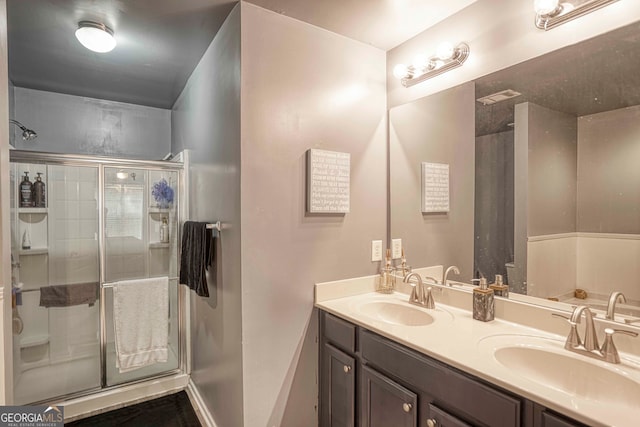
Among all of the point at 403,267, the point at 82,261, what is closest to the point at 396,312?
the point at 403,267

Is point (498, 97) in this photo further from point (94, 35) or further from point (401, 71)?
point (94, 35)

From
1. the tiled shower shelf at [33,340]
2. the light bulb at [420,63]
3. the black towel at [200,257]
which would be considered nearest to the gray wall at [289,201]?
the light bulb at [420,63]

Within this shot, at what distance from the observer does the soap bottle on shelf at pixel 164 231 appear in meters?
2.78

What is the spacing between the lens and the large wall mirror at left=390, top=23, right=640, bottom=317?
121 centimetres

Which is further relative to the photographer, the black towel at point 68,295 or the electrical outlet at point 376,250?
the black towel at point 68,295

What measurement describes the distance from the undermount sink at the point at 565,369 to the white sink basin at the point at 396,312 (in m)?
0.38

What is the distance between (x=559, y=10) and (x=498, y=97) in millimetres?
395

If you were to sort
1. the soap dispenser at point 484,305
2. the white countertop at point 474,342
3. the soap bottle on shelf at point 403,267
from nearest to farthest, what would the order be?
the white countertop at point 474,342 < the soap dispenser at point 484,305 < the soap bottle on shelf at point 403,267

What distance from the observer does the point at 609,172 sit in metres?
1.25

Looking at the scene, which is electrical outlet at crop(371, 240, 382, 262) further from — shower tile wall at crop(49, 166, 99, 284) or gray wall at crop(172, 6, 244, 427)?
shower tile wall at crop(49, 166, 99, 284)

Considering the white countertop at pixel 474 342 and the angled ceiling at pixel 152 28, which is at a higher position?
the angled ceiling at pixel 152 28

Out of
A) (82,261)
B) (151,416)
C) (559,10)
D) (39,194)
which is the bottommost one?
(151,416)

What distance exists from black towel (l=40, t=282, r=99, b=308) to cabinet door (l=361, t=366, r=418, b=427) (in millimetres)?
2229

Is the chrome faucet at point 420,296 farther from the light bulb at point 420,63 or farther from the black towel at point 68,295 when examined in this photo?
the black towel at point 68,295
